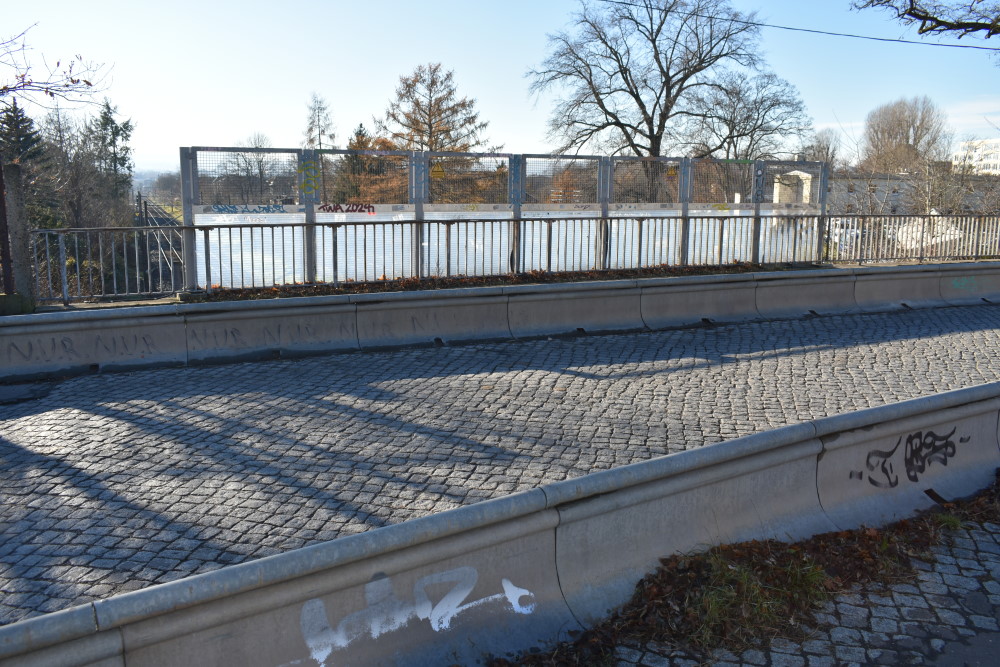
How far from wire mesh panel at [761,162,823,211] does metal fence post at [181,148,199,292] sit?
12256mm

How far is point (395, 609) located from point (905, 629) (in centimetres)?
273

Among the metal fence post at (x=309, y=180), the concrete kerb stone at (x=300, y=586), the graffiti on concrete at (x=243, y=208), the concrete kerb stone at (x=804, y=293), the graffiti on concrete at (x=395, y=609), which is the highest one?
the metal fence post at (x=309, y=180)

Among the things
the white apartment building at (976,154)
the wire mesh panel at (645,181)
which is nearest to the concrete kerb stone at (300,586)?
the wire mesh panel at (645,181)

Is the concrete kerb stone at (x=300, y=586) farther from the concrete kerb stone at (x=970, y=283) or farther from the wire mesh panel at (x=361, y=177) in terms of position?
the concrete kerb stone at (x=970, y=283)

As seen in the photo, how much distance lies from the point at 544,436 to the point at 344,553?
324cm

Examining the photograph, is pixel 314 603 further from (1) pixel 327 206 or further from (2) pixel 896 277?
(2) pixel 896 277

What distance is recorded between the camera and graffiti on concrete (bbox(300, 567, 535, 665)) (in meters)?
3.36

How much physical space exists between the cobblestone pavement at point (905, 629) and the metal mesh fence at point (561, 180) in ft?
38.5

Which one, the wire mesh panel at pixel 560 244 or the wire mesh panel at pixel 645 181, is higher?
the wire mesh panel at pixel 645 181

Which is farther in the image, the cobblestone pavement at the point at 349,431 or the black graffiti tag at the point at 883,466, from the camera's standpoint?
the black graffiti tag at the point at 883,466

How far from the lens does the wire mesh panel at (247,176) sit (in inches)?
507

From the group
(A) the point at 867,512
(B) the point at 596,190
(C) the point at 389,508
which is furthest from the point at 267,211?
(A) the point at 867,512

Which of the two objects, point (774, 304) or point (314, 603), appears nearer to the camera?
point (314, 603)

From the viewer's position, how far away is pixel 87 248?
38.4 ft
